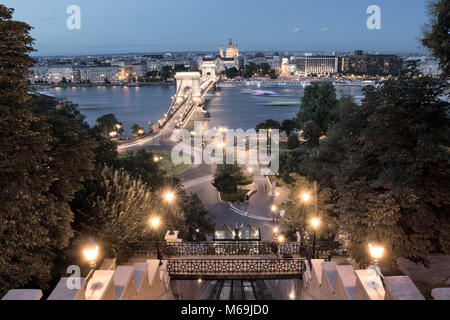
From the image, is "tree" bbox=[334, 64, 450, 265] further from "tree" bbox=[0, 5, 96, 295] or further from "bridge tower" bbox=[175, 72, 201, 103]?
"bridge tower" bbox=[175, 72, 201, 103]

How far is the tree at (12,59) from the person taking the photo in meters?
7.96

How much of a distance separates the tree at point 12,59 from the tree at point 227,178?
17047 millimetres

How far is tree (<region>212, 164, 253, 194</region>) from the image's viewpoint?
24.3 m

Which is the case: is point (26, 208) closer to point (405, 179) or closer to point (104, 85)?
point (405, 179)

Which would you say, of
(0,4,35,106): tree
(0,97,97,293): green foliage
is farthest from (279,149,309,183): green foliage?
(0,4,35,106): tree

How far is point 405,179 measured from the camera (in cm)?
782

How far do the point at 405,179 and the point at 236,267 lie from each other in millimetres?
4779

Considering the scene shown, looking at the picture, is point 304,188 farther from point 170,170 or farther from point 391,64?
point 391,64

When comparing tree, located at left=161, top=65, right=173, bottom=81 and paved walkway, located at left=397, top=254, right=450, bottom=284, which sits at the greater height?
tree, located at left=161, top=65, right=173, bottom=81

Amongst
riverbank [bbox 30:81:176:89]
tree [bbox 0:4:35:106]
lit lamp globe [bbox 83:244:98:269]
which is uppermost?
riverbank [bbox 30:81:176:89]

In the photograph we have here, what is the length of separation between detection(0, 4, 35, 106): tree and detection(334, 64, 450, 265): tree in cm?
896

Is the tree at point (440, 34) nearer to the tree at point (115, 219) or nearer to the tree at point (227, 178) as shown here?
the tree at point (115, 219)

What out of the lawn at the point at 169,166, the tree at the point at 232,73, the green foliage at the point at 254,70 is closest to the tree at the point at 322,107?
the lawn at the point at 169,166

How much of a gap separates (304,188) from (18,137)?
33.4 feet
